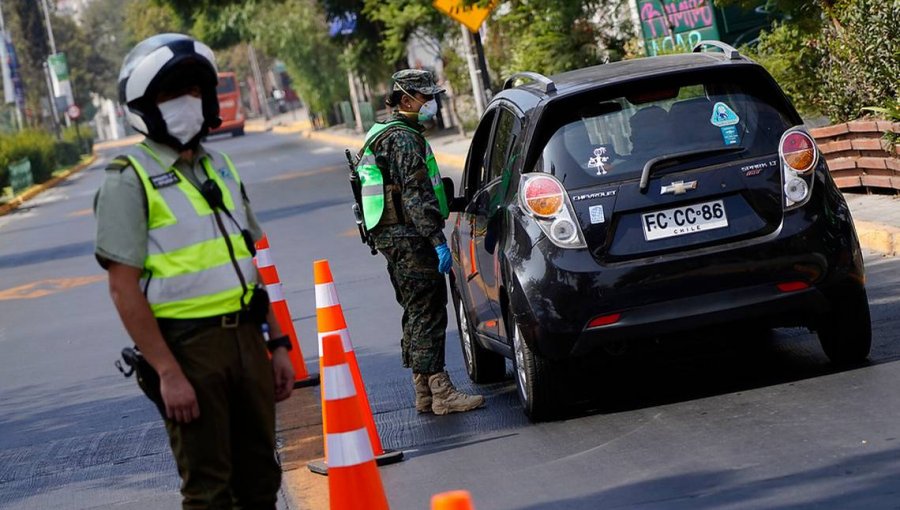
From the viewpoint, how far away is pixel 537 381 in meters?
7.71

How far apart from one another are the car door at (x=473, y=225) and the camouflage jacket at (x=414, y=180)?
0.43m

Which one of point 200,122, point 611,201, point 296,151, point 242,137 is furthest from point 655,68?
point 242,137

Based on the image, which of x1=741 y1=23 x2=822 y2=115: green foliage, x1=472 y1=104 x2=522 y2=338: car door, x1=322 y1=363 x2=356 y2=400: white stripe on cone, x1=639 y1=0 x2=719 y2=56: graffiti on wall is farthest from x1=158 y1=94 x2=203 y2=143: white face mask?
x1=639 y1=0 x2=719 y2=56: graffiti on wall

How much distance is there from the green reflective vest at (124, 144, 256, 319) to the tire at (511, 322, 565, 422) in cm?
307

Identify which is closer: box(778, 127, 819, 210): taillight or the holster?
the holster

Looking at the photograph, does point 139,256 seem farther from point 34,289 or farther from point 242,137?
point 242,137

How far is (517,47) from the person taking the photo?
104ft

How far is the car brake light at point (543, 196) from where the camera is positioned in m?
7.54

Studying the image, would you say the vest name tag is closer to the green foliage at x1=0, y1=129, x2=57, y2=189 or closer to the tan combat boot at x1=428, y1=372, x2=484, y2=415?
the tan combat boot at x1=428, y1=372, x2=484, y2=415

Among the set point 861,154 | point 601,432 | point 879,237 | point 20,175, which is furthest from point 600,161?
point 20,175

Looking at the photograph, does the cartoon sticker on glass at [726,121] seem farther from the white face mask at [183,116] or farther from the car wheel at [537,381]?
the white face mask at [183,116]

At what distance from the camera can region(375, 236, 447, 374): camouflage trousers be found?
332 inches

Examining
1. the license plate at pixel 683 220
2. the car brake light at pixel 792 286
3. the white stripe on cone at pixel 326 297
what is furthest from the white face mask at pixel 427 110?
the car brake light at pixel 792 286

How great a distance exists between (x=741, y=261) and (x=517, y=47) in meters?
24.6
